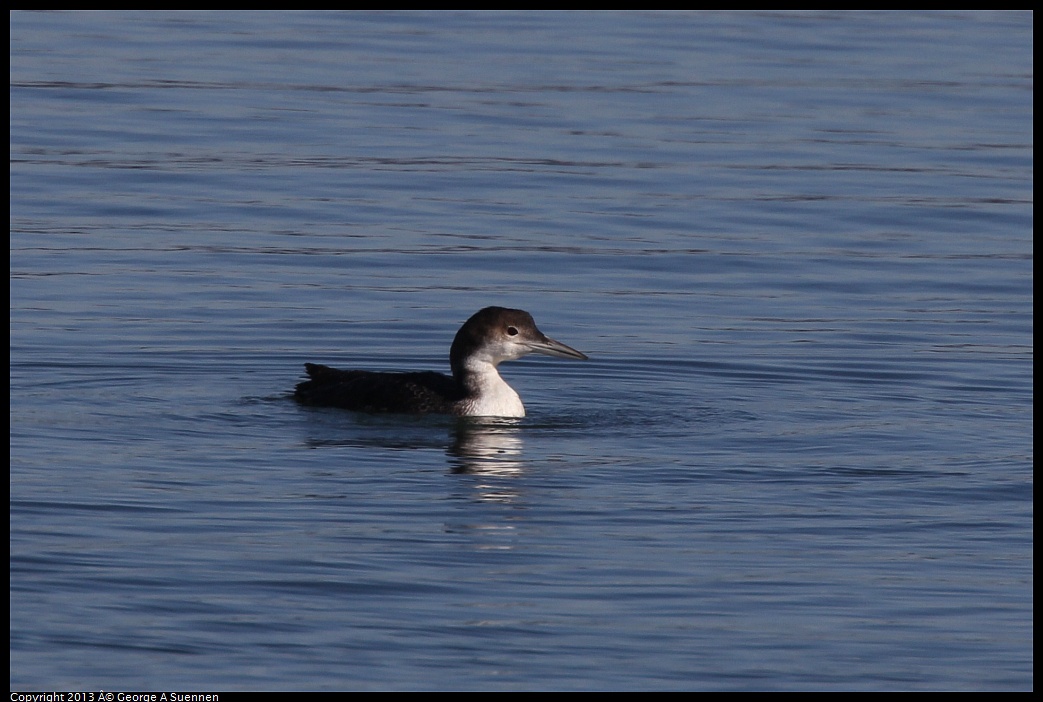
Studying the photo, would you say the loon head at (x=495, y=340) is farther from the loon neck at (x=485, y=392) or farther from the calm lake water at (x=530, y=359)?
the calm lake water at (x=530, y=359)

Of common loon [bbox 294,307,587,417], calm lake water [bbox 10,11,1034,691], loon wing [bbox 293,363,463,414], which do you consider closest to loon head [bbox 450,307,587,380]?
common loon [bbox 294,307,587,417]

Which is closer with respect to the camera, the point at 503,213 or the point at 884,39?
the point at 503,213

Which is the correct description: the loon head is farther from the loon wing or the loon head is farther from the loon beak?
the loon wing

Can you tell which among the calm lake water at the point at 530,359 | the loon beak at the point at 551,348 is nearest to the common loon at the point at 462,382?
the loon beak at the point at 551,348

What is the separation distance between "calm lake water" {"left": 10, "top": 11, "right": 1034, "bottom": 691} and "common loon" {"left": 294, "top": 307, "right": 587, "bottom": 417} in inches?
5.8

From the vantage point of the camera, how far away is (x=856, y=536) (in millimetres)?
10984

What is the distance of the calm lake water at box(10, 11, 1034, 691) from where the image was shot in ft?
30.7

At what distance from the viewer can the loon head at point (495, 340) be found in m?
14.0

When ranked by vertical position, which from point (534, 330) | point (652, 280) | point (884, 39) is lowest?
point (534, 330)

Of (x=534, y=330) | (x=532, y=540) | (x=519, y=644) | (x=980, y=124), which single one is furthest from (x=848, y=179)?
(x=519, y=644)

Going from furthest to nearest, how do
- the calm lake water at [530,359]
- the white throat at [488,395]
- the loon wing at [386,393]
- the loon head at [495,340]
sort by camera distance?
1. the loon head at [495,340]
2. the white throat at [488,395]
3. the loon wing at [386,393]
4. the calm lake water at [530,359]

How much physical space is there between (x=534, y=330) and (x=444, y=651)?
17.4 feet

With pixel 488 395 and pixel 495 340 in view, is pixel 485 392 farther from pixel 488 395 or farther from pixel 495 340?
pixel 495 340
